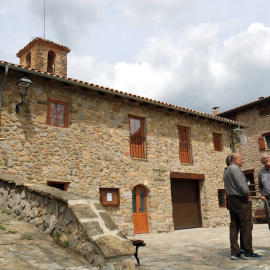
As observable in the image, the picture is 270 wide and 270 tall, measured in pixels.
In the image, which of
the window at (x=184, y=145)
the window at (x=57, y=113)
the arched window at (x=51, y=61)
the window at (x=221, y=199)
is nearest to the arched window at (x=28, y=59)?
the arched window at (x=51, y=61)

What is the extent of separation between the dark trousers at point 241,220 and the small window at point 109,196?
5880mm

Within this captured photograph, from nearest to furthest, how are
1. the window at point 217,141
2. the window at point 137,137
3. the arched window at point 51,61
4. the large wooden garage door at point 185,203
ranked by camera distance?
the window at point 137,137, the large wooden garage door at point 185,203, the window at point 217,141, the arched window at point 51,61

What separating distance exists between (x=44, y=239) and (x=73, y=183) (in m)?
5.39

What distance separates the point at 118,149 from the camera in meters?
10.8

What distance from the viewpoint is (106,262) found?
3.25 meters

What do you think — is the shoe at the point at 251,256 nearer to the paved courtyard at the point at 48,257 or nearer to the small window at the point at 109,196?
the paved courtyard at the point at 48,257

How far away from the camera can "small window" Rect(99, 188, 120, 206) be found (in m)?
10.0

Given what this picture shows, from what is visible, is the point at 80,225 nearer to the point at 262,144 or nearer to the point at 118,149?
the point at 118,149

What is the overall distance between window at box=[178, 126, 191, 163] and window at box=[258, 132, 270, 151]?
24.2 feet

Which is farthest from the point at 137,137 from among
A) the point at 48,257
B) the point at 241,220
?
the point at 48,257

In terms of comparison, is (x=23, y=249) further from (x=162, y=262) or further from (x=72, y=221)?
(x=162, y=262)

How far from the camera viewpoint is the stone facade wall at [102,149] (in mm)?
8812

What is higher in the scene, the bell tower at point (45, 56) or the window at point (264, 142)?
the bell tower at point (45, 56)

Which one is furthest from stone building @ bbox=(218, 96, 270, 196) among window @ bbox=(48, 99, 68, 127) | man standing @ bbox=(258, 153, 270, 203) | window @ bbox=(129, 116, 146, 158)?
man standing @ bbox=(258, 153, 270, 203)
